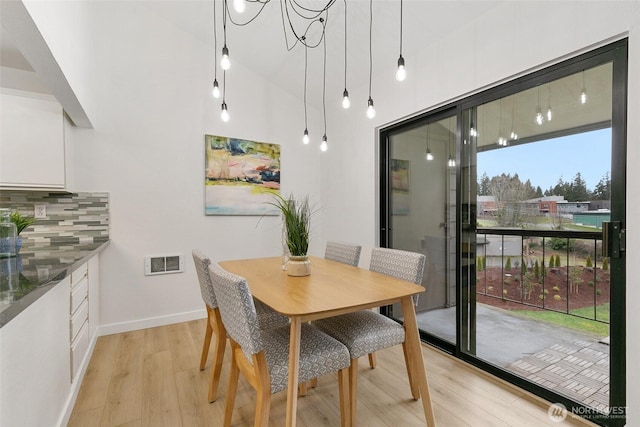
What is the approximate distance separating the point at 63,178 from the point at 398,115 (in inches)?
A: 117

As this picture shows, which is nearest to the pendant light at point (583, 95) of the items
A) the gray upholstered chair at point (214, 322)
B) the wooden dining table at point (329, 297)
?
the wooden dining table at point (329, 297)

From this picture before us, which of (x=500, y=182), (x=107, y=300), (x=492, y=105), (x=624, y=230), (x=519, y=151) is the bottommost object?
(x=107, y=300)

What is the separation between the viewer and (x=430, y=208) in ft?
9.27

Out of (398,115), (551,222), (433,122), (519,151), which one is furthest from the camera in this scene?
(398,115)

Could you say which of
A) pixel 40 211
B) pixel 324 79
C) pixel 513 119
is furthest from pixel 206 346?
pixel 324 79

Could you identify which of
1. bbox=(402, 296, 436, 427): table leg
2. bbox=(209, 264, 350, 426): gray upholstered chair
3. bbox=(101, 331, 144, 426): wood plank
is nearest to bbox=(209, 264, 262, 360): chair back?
bbox=(209, 264, 350, 426): gray upholstered chair

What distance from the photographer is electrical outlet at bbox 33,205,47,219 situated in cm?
269

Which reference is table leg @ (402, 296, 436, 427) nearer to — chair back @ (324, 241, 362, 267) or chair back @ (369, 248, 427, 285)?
chair back @ (369, 248, 427, 285)

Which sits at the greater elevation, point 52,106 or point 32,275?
point 52,106

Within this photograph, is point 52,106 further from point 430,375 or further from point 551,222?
point 551,222

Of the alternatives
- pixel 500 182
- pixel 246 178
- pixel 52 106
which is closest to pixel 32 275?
pixel 52 106

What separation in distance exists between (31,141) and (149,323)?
1951 millimetres

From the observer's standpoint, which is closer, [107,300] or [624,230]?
[624,230]

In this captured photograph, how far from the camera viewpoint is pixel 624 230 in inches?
62.4
